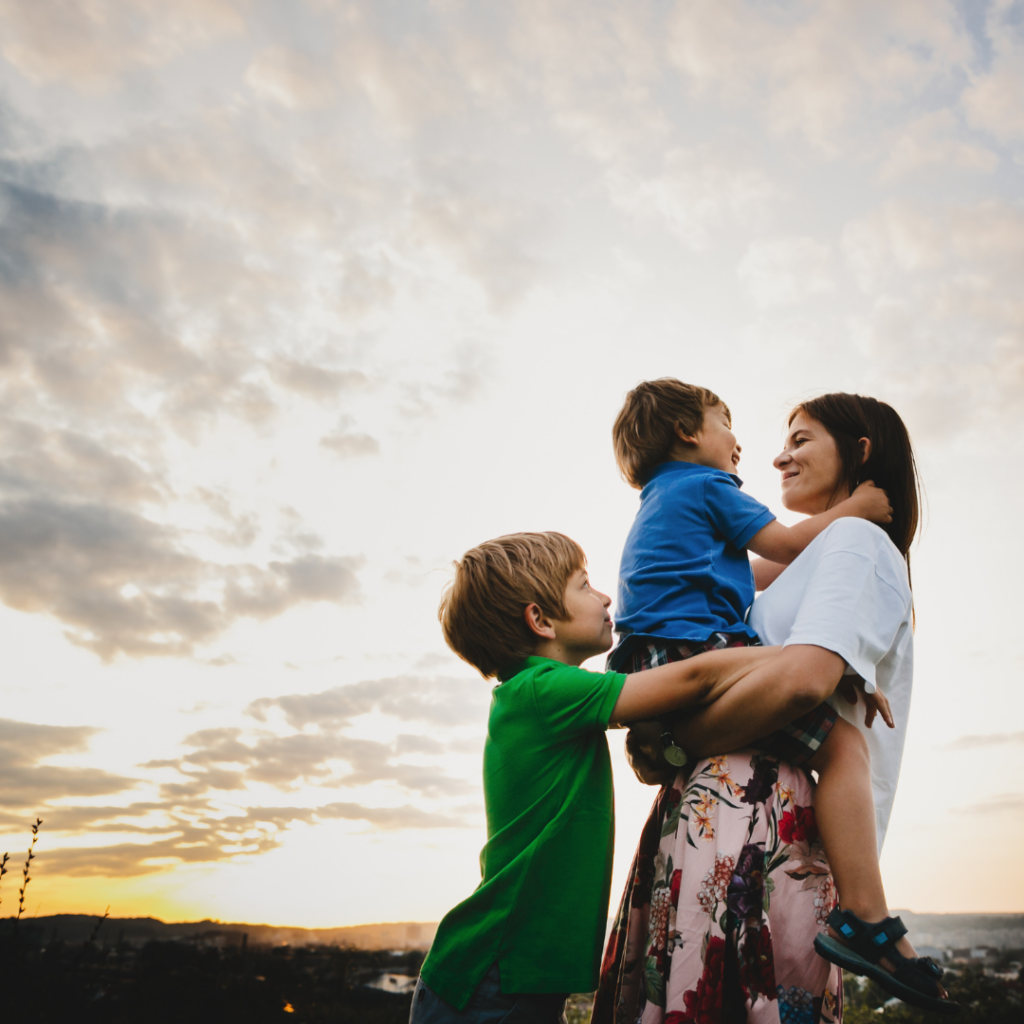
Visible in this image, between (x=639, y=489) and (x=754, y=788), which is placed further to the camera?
(x=639, y=489)

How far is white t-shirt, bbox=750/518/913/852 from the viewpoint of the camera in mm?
1845

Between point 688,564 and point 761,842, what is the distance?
31.4 inches

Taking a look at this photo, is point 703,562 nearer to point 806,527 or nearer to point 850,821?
point 806,527

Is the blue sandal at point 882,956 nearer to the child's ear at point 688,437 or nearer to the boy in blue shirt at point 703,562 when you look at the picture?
the boy in blue shirt at point 703,562

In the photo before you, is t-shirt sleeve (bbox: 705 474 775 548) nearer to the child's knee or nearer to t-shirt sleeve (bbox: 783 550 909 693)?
t-shirt sleeve (bbox: 783 550 909 693)

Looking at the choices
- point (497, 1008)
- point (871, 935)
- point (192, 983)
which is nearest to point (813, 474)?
point (871, 935)

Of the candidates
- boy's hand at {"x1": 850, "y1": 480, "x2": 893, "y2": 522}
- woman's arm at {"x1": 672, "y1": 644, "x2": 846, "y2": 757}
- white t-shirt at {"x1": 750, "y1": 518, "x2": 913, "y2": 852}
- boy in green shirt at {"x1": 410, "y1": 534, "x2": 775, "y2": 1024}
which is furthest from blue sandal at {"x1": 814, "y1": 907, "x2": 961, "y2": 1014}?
boy's hand at {"x1": 850, "y1": 480, "x2": 893, "y2": 522}

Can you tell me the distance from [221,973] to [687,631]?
5.43 meters

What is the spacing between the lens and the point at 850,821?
5.99 ft

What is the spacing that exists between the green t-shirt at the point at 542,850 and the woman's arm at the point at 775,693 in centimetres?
29

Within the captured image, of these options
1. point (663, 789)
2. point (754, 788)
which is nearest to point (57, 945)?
point (663, 789)

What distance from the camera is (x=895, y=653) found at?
2.09m

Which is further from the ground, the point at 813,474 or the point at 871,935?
the point at 813,474

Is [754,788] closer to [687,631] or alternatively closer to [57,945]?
[687,631]
